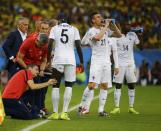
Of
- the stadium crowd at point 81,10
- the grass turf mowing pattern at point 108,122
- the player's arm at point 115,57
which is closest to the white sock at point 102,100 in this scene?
the grass turf mowing pattern at point 108,122

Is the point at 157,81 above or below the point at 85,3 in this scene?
below

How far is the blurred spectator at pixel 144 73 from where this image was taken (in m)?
29.8

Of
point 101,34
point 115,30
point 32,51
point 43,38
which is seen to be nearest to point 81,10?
point 115,30

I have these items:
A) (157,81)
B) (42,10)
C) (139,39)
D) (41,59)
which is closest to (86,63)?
(157,81)

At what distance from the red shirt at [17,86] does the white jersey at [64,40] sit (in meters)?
0.85

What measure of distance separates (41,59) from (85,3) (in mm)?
20406

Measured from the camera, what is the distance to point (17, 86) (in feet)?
45.0

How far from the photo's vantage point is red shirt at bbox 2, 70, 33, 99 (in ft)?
44.8

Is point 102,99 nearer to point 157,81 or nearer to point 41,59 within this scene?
point 41,59

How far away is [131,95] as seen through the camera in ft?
54.5

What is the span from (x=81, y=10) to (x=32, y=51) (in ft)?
65.4

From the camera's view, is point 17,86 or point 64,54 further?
point 64,54

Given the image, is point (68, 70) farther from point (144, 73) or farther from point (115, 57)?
point (144, 73)

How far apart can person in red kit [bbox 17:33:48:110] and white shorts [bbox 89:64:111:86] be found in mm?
1113
